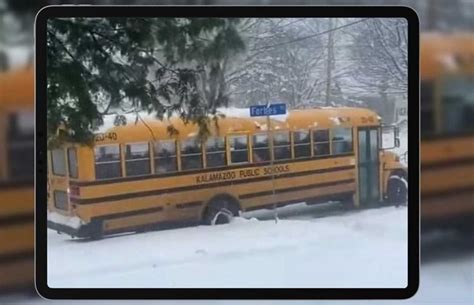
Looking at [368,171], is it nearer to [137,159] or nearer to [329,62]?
[329,62]

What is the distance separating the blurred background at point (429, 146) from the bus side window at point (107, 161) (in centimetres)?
17

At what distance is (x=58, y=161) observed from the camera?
162 centimetres

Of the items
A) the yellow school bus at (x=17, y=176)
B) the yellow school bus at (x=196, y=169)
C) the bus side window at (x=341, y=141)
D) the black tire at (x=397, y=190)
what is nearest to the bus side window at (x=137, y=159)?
the yellow school bus at (x=196, y=169)

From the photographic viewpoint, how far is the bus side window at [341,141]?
64.1 inches

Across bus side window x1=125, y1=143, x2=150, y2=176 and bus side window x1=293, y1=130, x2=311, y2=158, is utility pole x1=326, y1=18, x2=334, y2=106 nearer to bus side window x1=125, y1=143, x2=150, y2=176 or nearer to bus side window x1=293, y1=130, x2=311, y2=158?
bus side window x1=293, y1=130, x2=311, y2=158

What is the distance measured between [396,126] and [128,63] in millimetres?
717

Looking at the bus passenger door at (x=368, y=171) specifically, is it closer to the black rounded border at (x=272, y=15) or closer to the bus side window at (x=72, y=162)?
the black rounded border at (x=272, y=15)

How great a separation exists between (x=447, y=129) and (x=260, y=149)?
50 centimetres

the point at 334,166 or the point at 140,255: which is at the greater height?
the point at 334,166

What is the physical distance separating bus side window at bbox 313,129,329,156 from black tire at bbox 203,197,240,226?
0.84ft

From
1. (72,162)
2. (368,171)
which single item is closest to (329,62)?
(368,171)

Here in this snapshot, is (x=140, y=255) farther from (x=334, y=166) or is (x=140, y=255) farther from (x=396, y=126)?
(x=396, y=126)

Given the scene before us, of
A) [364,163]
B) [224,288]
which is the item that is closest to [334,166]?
[364,163]

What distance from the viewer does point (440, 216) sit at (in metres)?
1.64
